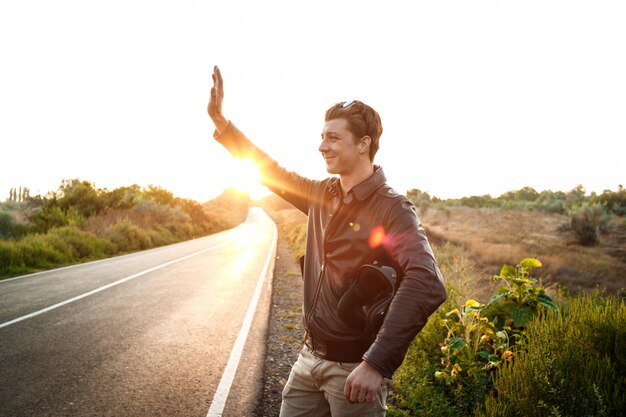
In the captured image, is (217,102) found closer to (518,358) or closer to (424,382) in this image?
(518,358)

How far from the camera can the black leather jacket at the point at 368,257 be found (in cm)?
138

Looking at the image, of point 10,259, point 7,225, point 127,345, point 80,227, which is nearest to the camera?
point 127,345

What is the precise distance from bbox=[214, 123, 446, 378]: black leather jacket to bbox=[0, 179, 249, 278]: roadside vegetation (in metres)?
12.1

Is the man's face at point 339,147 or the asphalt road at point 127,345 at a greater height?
the man's face at point 339,147

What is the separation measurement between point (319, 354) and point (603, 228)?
2725cm

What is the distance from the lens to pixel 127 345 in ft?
17.9

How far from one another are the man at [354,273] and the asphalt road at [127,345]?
2.46 m

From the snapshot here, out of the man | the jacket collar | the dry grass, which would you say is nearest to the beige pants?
the man

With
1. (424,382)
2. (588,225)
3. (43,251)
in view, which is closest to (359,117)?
(424,382)

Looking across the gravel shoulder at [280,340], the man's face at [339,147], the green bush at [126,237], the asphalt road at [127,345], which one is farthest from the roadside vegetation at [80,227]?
the man's face at [339,147]

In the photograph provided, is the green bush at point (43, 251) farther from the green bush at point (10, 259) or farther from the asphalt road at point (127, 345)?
the asphalt road at point (127, 345)

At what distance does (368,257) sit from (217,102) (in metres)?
1.34

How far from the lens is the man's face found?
1.82m

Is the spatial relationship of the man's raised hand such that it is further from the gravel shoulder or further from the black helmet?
the gravel shoulder
